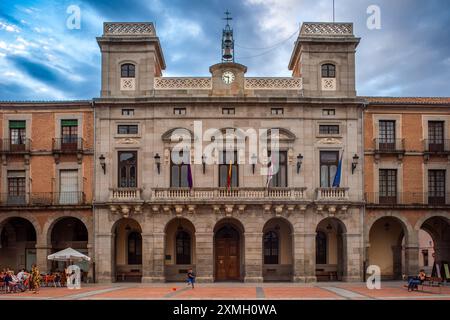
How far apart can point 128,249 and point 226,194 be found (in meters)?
8.74

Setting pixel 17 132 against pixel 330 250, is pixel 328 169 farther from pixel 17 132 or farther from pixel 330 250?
pixel 17 132

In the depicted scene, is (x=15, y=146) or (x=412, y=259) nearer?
(x=412, y=259)

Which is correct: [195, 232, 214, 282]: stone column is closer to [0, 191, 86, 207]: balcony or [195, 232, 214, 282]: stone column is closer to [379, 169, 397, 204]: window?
[0, 191, 86, 207]: balcony

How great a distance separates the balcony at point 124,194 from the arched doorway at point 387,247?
1760cm

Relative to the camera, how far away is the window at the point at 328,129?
143 ft

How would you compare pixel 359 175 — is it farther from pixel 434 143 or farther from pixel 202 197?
pixel 202 197

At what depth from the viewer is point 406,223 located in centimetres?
4306

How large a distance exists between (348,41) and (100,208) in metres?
21.6

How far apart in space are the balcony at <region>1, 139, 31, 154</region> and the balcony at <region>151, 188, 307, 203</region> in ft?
33.2

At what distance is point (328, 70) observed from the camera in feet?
145

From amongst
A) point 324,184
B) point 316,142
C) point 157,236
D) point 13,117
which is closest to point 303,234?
point 324,184

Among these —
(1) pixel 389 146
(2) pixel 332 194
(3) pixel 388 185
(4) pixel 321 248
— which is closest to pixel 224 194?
(2) pixel 332 194

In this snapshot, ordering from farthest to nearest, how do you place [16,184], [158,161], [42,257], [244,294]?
[16,184] → [158,161] → [42,257] → [244,294]

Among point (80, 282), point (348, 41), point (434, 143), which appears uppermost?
point (348, 41)
